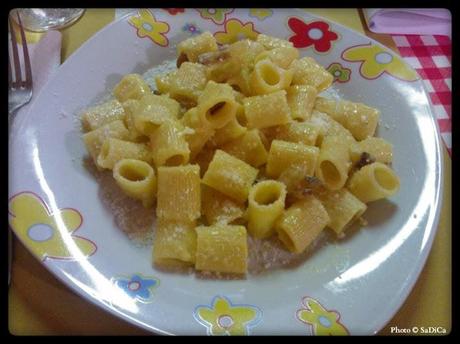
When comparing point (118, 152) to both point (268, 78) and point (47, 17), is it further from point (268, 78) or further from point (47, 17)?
point (47, 17)

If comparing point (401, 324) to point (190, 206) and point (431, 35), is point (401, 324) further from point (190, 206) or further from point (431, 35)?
point (431, 35)

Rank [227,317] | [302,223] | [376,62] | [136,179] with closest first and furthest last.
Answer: [227,317], [302,223], [136,179], [376,62]

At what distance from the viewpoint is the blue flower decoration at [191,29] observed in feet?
5.21

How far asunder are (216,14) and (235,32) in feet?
0.29

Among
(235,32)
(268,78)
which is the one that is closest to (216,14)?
(235,32)

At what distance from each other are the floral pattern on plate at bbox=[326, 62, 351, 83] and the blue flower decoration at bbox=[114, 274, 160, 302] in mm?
843

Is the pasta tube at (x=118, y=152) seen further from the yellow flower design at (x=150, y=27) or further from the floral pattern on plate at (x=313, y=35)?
the floral pattern on plate at (x=313, y=35)

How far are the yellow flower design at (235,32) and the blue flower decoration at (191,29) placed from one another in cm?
6

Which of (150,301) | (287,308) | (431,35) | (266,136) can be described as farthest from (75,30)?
(431,35)

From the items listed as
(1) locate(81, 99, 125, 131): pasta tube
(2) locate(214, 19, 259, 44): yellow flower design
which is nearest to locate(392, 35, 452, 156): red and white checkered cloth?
(2) locate(214, 19, 259, 44): yellow flower design

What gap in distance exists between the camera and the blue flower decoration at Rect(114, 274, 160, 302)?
1.01m

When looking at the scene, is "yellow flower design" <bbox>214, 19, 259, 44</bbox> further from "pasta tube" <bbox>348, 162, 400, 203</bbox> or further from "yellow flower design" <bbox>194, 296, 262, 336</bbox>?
"yellow flower design" <bbox>194, 296, 262, 336</bbox>

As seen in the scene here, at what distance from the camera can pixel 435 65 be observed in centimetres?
170

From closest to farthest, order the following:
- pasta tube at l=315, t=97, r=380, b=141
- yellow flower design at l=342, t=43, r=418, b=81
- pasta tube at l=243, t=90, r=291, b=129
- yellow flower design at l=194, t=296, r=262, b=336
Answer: yellow flower design at l=194, t=296, r=262, b=336 < pasta tube at l=243, t=90, r=291, b=129 < pasta tube at l=315, t=97, r=380, b=141 < yellow flower design at l=342, t=43, r=418, b=81
